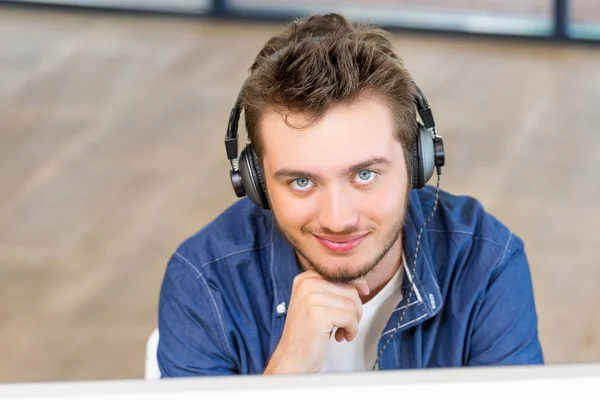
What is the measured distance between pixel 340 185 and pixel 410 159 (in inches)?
6.3

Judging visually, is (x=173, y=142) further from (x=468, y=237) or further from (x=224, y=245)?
(x=468, y=237)

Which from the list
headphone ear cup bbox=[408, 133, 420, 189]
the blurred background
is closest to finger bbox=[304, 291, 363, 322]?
headphone ear cup bbox=[408, 133, 420, 189]

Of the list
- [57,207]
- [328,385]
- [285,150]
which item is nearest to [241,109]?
[285,150]

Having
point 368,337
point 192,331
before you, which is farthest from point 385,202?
point 192,331

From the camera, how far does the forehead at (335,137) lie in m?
1.37

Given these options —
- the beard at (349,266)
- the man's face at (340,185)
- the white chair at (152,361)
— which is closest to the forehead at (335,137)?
the man's face at (340,185)

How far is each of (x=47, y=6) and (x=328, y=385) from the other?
541cm

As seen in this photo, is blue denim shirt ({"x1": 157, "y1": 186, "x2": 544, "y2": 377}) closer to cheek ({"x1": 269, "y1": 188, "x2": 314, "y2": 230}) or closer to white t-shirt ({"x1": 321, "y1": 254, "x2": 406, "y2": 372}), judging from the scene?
white t-shirt ({"x1": 321, "y1": 254, "x2": 406, "y2": 372})

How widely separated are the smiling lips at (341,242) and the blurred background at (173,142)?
1.39 metres

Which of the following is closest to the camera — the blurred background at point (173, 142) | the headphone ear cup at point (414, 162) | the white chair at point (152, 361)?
the headphone ear cup at point (414, 162)

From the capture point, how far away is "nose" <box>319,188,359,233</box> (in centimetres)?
135

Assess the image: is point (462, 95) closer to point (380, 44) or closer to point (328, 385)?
point (380, 44)

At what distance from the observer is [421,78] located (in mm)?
4602

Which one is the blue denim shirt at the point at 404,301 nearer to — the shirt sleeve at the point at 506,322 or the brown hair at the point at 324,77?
the shirt sleeve at the point at 506,322
